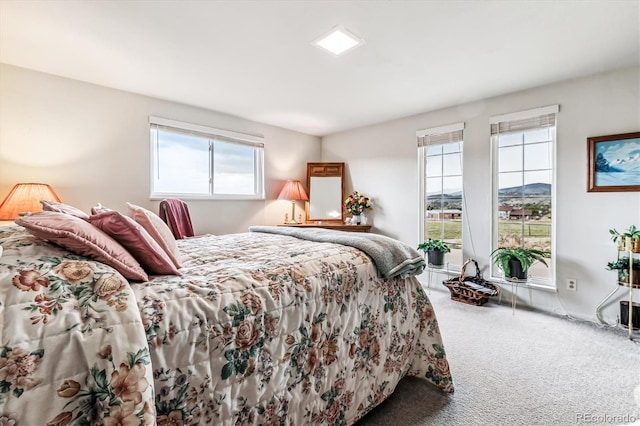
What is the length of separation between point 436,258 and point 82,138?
4286mm

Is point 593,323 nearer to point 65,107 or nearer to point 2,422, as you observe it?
point 2,422

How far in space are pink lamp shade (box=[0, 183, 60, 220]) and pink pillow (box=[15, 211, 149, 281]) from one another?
2076 mm

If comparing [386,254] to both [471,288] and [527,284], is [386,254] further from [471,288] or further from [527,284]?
[527,284]

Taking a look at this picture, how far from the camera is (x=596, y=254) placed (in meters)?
2.82

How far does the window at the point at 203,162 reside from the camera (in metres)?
3.57

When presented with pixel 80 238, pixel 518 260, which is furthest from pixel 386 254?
pixel 518 260

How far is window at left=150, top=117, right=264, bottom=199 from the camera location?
357 centimetres

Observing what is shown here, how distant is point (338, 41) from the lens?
225 centimetres

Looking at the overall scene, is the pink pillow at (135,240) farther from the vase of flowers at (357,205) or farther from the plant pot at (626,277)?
the vase of flowers at (357,205)

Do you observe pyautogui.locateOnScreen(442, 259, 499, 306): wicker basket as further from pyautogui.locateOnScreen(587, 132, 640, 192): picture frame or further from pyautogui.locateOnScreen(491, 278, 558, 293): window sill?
pyautogui.locateOnScreen(587, 132, 640, 192): picture frame

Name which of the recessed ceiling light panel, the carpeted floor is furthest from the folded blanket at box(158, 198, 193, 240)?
the carpeted floor

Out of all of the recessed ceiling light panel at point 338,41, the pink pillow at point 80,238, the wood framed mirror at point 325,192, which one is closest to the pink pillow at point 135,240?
the pink pillow at point 80,238

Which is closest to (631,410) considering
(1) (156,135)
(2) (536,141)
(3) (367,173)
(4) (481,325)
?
(4) (481,325)

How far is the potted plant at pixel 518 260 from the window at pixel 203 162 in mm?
3349
